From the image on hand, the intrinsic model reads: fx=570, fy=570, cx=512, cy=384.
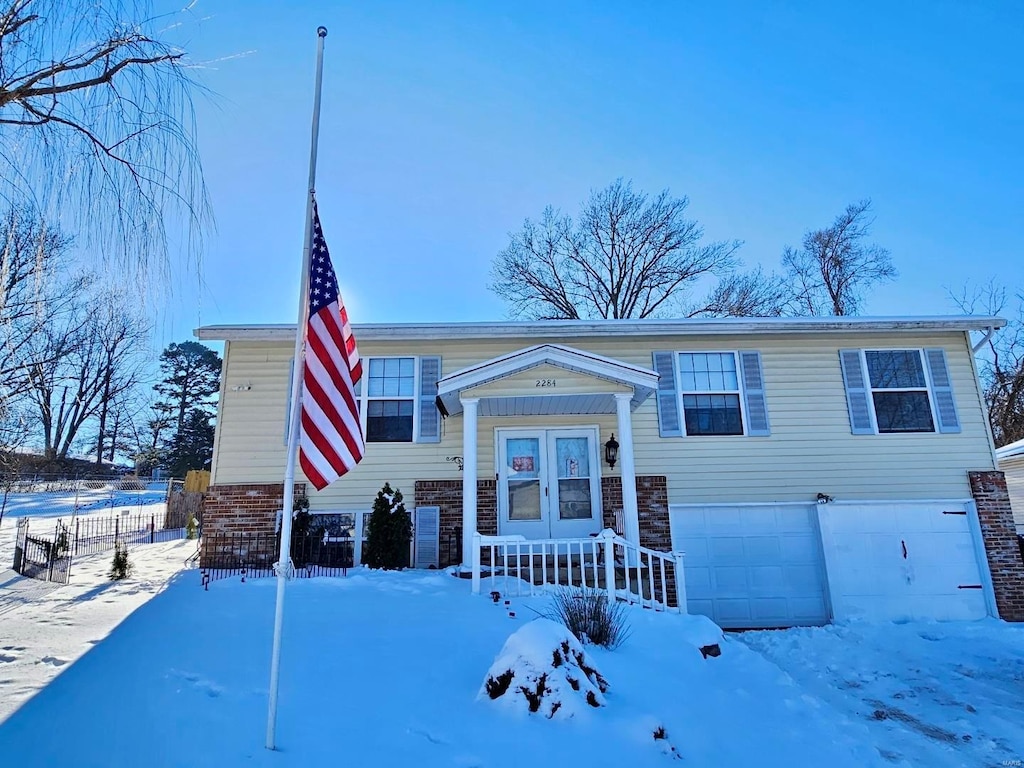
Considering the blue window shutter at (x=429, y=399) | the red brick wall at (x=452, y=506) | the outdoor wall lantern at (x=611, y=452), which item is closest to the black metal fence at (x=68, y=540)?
the red brick wall at (x=452, y=506)

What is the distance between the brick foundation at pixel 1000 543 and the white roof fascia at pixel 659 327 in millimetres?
2707

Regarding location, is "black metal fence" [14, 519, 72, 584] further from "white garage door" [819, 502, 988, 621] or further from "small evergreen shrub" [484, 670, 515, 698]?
"white garage door" [819, 502, 988, 621]

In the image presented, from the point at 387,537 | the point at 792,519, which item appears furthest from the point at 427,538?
the point at 792,519

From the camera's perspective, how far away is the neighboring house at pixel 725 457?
9.33 meters

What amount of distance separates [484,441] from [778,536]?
5174mm

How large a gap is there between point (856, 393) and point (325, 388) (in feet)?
31.5

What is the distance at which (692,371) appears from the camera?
1016cm

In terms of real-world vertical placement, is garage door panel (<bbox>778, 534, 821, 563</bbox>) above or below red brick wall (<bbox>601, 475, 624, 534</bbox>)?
below

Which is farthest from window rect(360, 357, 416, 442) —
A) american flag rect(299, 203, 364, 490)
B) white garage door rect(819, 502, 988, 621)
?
white garage door rect(819, 502, 988, 621)

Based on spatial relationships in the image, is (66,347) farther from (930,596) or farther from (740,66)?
(930,596)

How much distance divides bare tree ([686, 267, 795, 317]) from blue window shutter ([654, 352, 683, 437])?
11.1 meters

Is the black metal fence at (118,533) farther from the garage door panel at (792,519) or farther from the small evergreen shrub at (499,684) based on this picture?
the garage door panel at (792,519)

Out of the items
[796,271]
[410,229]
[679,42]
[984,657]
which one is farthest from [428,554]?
[796,271]

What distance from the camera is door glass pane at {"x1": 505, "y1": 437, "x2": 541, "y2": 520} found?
370 inches
